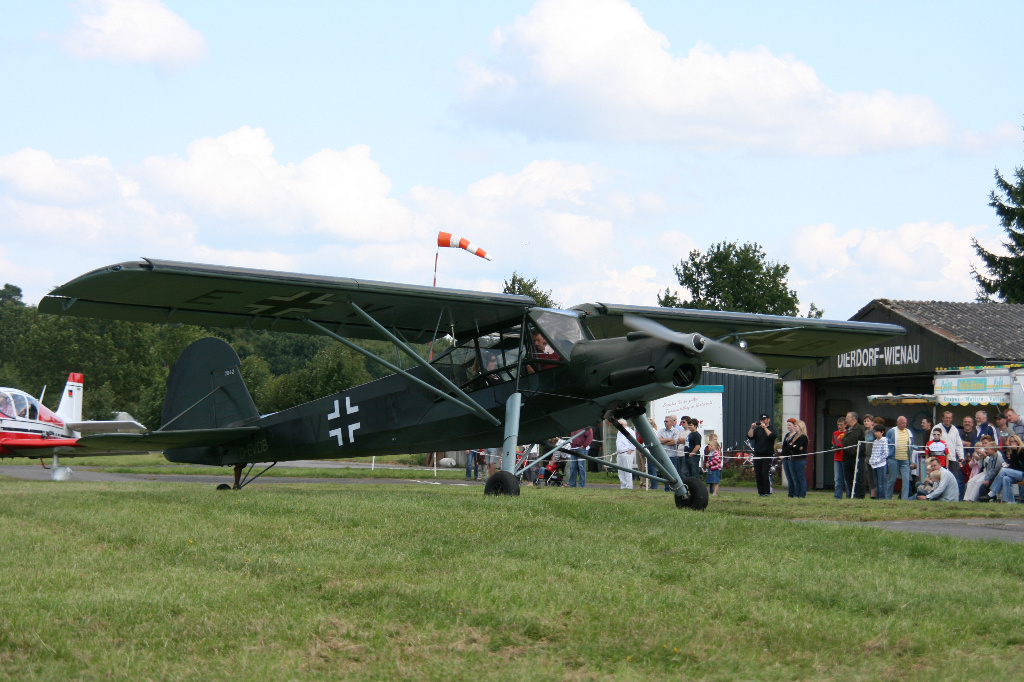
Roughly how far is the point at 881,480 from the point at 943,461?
1263 millimetres

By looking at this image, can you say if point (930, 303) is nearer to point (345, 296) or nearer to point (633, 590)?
point (345, 296)

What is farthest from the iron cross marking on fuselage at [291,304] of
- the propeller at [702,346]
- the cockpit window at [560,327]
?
the propeller at [702,346]

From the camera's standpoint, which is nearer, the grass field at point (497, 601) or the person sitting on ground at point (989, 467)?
the grass field at point (497, 601)

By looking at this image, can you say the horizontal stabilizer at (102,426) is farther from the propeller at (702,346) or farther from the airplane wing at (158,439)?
the propeller at (702,346)

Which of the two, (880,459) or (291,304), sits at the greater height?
(291,304)

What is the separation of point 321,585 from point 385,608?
2.03 feet

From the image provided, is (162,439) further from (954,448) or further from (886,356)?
(886,356)

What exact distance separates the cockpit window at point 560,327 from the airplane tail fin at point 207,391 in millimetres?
6144

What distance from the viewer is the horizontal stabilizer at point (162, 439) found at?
44.4 feet

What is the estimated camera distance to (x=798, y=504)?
1409cm

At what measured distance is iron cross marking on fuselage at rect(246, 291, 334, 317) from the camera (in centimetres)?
1183

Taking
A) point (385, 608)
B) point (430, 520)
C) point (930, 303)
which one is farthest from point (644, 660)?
point (930, 303)

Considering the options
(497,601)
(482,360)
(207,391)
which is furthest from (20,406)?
(497,601)

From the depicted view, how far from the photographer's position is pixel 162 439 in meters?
14.2
